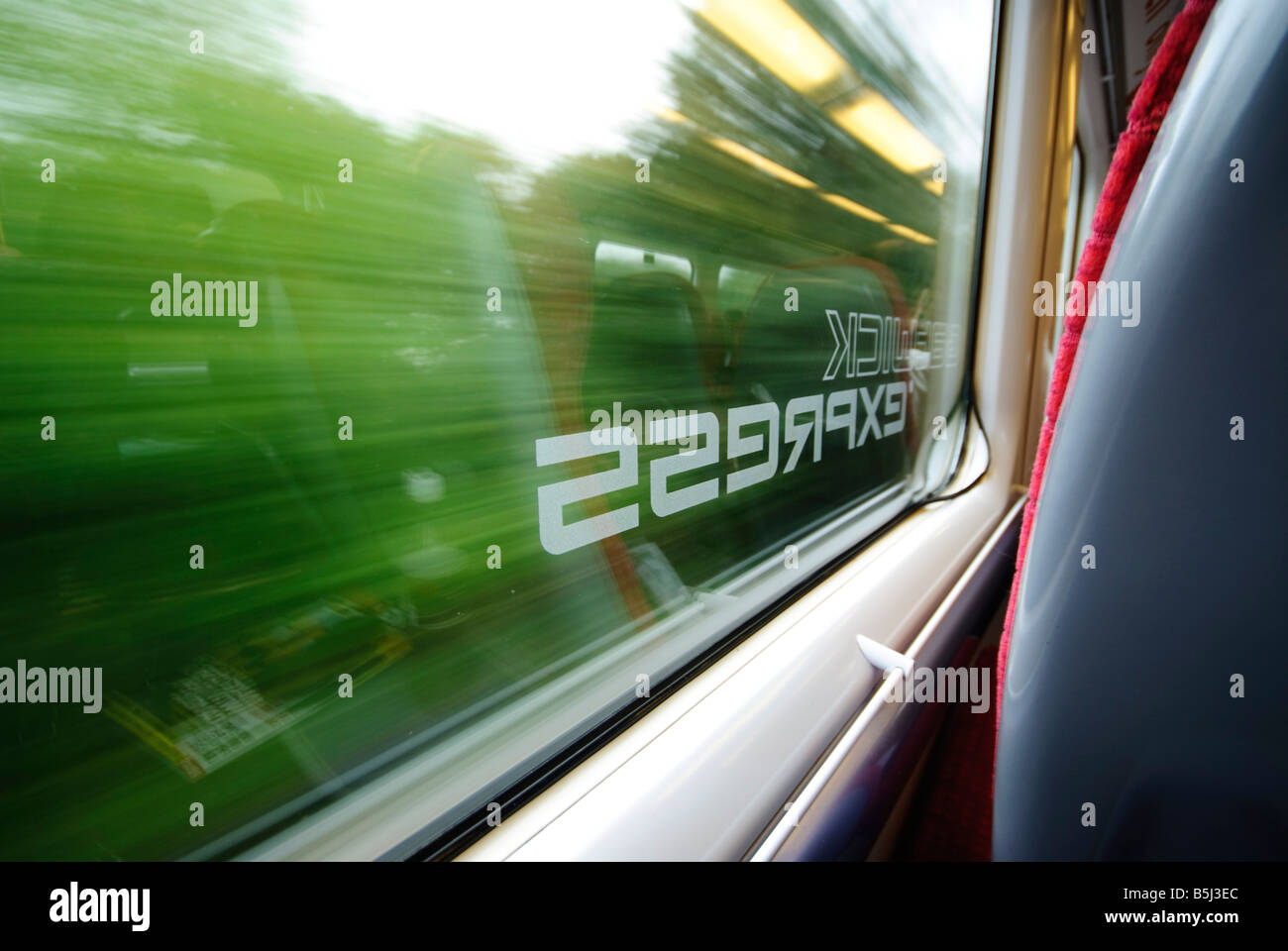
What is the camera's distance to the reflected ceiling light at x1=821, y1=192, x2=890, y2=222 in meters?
1.39

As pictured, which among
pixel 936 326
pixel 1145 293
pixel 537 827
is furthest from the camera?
pixel 936 326

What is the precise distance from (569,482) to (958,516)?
1.46 metres

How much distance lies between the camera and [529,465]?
2.62ft

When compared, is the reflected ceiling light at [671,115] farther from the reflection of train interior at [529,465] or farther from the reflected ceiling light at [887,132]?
the reflected ceiling light at [887,132]

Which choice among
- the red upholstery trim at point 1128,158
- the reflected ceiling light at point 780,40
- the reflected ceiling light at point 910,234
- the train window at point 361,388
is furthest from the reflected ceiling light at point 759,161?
the red upholstery trim at point 1128,158

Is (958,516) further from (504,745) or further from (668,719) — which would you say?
(504,745)

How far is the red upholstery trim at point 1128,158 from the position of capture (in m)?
0.45

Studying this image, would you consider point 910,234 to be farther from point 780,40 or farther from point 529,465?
point 529,465

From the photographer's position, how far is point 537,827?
640 millimetres

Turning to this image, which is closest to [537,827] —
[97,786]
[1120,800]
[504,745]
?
[504,745]

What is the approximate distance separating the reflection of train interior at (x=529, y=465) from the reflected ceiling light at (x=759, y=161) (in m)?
0.02

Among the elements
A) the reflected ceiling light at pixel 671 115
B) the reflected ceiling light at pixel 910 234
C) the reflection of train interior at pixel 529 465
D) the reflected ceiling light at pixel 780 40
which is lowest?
the reflection of train interior at pixel 529 465

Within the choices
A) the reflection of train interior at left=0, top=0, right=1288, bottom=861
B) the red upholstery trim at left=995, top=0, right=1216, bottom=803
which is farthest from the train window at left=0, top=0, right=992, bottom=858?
the red upholstery trim at left=995, top=0, right=1216, bottom=803

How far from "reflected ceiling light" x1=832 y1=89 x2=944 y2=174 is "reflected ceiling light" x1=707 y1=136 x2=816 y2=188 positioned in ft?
0.73
